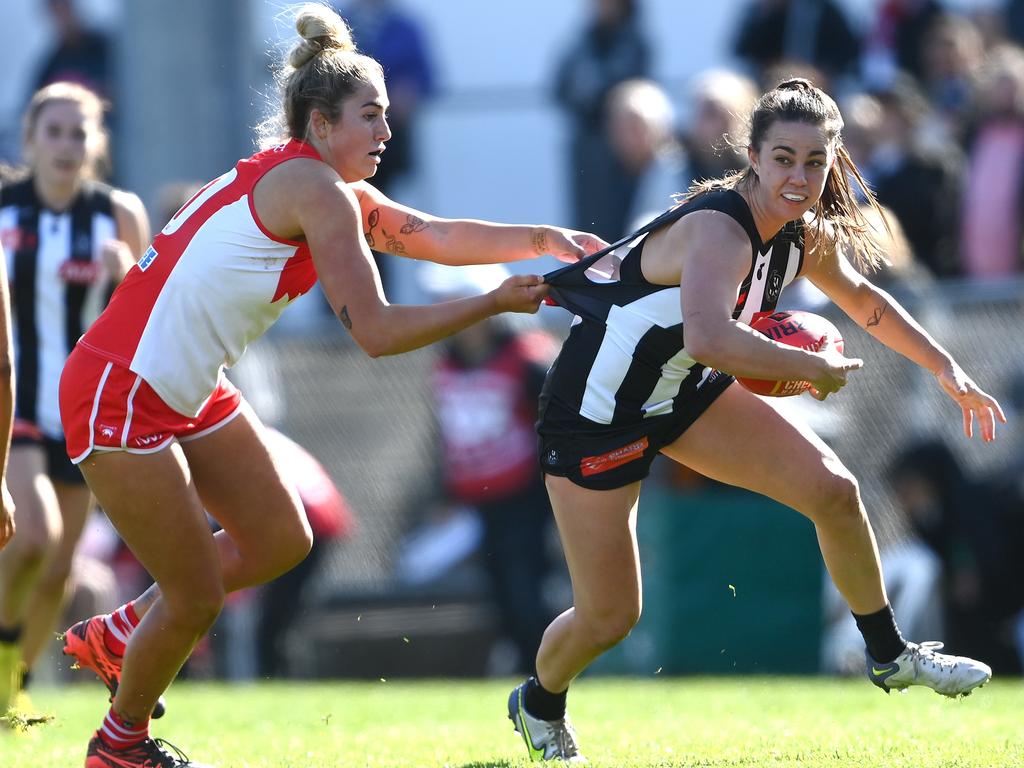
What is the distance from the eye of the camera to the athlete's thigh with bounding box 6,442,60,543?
6680 mm

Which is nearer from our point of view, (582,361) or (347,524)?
(582,361)

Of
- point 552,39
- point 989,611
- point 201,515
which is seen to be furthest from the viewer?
point 552,39

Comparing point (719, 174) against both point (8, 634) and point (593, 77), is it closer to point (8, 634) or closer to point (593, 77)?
point (593, 77)

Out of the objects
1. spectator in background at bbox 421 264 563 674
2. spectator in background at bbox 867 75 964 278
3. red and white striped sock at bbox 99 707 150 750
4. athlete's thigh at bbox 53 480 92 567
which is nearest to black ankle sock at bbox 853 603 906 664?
red and white striped sock at bbox 99 707 150 750

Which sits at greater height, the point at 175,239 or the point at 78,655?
the point at 175,239

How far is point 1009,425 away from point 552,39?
4.91 meters

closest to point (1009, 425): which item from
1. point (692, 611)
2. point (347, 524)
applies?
point (692, 611)

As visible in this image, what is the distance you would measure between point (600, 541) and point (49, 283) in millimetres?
2950

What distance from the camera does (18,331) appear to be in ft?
23.1

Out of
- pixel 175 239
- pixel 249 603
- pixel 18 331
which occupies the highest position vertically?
pixel 175 239

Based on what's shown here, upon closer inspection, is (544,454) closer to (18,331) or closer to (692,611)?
(18,331)

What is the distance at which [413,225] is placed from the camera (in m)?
5.56

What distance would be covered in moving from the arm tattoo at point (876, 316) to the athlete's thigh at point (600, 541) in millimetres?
959

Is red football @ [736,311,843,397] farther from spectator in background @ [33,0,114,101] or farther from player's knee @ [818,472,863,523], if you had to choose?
spectator in background @ [33,0,114,101]
